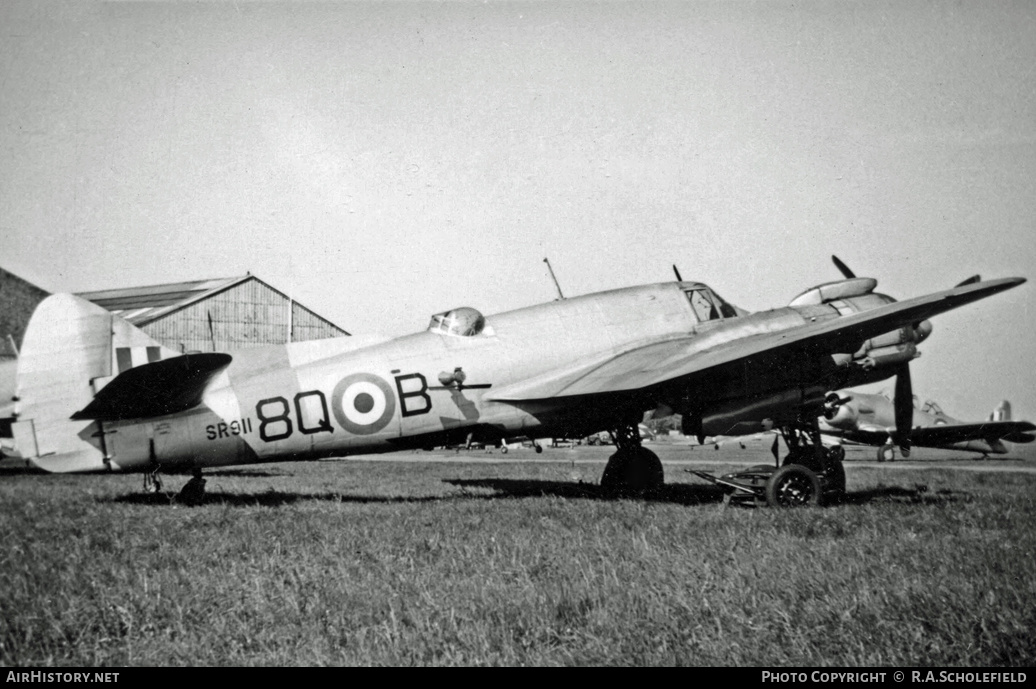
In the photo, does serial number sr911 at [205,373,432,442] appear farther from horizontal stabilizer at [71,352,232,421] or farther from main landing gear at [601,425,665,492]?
main landing gear at [601,425,665,492]

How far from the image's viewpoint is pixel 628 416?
30.3 ft

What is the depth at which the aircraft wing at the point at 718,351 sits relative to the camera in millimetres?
7344

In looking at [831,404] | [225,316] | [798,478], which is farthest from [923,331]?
[225,316]

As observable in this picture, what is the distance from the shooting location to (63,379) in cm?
741

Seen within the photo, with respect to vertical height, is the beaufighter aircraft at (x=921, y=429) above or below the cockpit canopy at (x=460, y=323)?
below

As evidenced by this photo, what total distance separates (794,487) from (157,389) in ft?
23.4

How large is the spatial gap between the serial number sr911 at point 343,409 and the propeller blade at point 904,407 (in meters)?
6.25

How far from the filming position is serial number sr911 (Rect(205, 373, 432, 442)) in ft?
26.3

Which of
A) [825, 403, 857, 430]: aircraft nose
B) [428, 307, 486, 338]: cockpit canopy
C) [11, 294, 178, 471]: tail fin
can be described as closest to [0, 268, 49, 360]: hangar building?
[11, 294, 178, 471]: tail fin

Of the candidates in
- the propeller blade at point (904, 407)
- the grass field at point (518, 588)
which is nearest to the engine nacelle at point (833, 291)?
the propeller blade at point (904, 407)

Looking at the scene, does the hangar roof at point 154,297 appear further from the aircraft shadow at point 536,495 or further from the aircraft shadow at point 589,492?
the aircraft shadow at point 589,492

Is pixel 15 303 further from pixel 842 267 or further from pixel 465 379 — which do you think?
pixel 842 267

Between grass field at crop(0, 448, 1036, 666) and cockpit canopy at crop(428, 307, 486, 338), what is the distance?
2.77m

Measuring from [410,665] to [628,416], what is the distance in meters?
6.70
